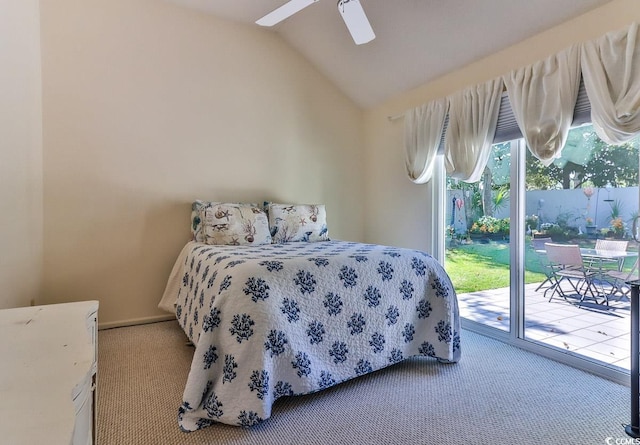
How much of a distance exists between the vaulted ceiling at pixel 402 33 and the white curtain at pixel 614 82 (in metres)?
0.30

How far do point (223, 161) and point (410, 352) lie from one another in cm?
231

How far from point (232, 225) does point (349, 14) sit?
68.2 inches

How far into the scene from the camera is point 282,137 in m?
3.58

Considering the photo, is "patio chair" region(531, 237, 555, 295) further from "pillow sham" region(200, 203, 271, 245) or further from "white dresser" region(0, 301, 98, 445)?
"white dresser" region(0, 301, 98, 445)

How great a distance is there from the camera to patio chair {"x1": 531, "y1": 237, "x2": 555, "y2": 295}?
240 centimetres

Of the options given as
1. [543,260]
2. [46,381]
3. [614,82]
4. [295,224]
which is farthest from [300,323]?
[614,82]

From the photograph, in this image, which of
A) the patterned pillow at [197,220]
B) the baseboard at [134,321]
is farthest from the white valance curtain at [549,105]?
the baseboard at [134,321]

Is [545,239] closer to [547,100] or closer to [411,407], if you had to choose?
[547,100]

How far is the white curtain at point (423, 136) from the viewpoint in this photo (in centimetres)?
297

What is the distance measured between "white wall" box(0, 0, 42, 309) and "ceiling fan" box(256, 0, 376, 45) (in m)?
1.49

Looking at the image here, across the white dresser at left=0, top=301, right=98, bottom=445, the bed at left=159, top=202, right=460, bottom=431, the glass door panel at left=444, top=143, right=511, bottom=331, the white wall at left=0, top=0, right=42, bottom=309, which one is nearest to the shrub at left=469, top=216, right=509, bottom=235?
the glass door panel at left=444, top=143, right=511, bottom=331

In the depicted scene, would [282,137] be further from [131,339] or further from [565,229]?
[565,229]

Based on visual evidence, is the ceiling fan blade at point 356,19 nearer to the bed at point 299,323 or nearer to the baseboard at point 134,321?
the bed at point 299,323

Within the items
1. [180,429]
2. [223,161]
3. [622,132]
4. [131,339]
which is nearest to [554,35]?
[622,132]
